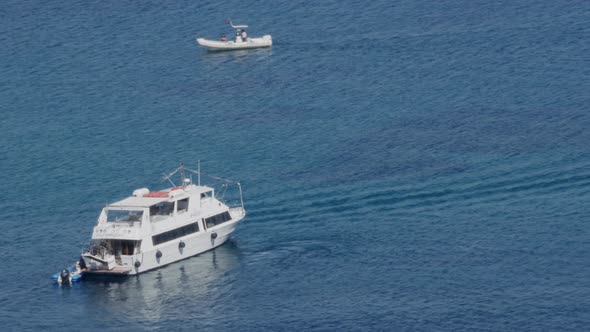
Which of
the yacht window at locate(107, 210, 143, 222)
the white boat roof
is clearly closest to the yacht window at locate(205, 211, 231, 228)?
the white boat roof

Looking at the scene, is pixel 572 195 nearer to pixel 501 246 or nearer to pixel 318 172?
pixel 501 246

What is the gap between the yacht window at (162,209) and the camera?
150500 mm

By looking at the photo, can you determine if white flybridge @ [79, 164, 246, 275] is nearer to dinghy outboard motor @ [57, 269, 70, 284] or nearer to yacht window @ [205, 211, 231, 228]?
yacht window @ [205, 211, 231, 228]

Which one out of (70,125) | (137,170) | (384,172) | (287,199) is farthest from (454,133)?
(70,125)

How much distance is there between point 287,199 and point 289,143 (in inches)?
814

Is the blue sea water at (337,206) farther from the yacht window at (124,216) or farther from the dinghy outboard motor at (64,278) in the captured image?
the yacht window at (124,216)

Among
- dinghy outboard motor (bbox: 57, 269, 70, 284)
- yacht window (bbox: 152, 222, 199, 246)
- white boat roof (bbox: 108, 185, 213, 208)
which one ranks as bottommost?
dinghy outboard motor (bbox: 57, 269, 70, 284)

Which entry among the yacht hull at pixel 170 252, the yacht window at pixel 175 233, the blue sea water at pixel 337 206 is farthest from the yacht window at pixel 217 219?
the blue sea water at pixel 337 206

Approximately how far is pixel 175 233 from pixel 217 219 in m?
5.76

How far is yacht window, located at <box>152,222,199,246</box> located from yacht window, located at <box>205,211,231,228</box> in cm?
161

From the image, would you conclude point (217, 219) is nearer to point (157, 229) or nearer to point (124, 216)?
point (157, 229)

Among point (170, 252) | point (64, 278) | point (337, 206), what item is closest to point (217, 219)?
point (170, 252)

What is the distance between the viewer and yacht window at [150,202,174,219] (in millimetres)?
150500

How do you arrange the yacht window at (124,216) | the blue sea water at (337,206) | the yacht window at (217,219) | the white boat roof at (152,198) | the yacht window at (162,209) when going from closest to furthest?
the blue sea water at (337,206) → the white boat roof at (152,198) → the yacht window at (124,216) → the yacht window at (162,209) → the yacht window at (217,219)
